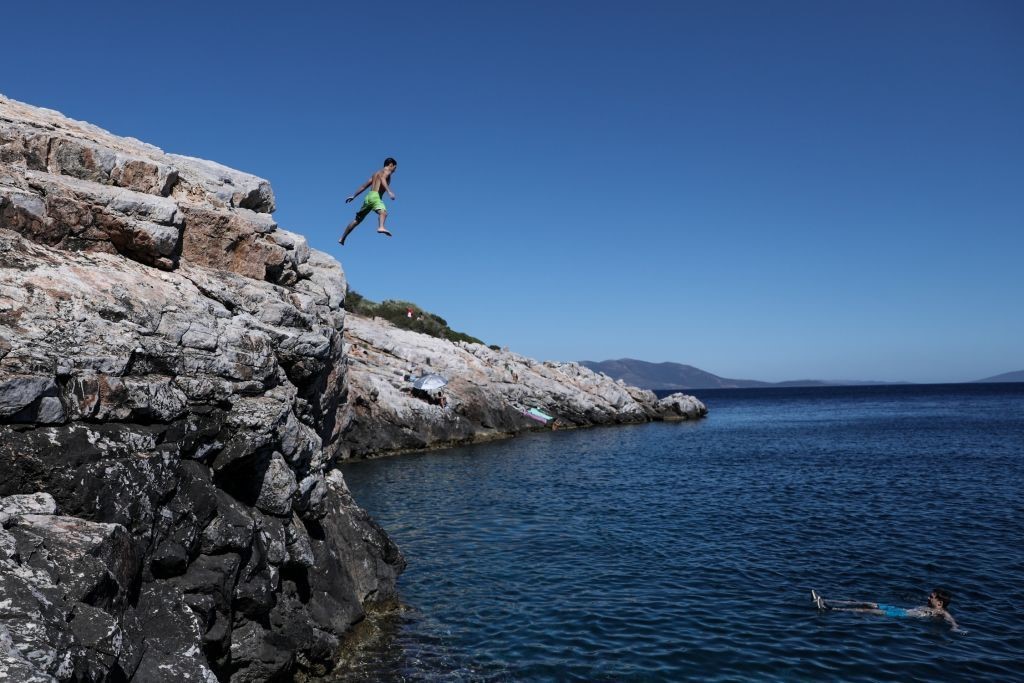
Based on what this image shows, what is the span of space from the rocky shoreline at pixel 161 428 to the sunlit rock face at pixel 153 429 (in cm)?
4

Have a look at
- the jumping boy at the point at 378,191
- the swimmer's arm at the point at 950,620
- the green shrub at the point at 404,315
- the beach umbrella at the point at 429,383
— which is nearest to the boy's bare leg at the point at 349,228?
the jumping boy at the point at 378,191

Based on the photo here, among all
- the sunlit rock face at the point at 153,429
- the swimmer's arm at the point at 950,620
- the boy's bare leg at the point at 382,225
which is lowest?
the swimmer's arm at the point at 950,620

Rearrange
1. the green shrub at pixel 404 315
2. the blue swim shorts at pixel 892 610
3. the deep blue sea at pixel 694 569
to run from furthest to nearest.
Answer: the green shrub at pixel 404 315
the blue swim shorts at pixel 892 610
the deep blue sea at pixel 694 569

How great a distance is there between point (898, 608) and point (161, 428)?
2125 cm

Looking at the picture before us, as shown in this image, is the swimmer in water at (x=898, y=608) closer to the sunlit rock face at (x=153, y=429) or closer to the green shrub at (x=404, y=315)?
the sunlit rock face at (x=153, y=429)

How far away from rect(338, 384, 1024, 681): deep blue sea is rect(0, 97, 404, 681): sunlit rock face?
405 cm

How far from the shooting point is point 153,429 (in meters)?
12.2

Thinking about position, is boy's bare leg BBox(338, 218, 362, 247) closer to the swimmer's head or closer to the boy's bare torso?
the boy's bare torso

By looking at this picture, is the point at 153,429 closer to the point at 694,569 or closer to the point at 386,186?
the point at 386,186

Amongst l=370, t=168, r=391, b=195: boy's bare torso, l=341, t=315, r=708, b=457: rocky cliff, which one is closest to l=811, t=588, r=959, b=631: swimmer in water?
l=370, t=168, r=391, b=195: boy's bare torso

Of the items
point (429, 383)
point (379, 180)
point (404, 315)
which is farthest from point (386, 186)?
point (404, 315)

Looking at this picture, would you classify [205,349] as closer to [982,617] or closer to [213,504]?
[213,504]

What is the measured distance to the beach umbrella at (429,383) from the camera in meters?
64.1

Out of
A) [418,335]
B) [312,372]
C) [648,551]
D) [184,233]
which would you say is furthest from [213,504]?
[418,335]
